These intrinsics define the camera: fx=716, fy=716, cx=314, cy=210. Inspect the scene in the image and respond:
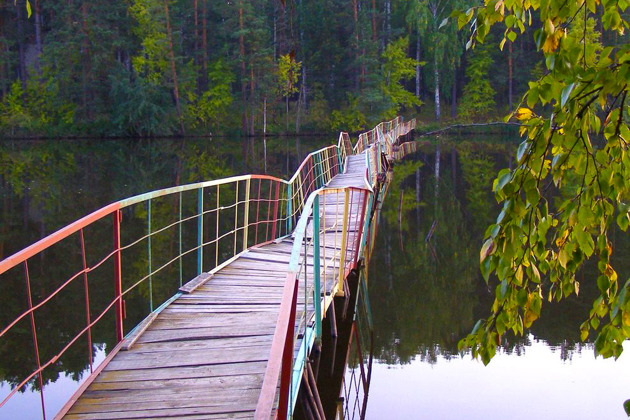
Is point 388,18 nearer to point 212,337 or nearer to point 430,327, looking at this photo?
point 430,327

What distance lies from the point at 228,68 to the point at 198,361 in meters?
48.1

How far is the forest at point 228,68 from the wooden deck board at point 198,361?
3886cm

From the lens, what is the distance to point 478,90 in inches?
2133

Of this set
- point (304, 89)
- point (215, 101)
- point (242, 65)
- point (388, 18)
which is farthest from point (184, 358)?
point (304, 89)

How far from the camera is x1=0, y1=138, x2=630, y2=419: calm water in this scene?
6.88 meters

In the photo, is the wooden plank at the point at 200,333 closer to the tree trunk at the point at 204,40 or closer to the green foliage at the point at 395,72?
the green foliage at the point at 395,72

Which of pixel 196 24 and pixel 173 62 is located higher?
pixel 196 24

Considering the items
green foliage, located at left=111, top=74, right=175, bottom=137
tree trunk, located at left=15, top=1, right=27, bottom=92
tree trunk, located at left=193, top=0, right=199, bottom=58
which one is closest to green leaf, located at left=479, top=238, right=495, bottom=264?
green foliage, located at left=111, top=74, right=175, bottom=137

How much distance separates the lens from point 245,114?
4809 centimetres

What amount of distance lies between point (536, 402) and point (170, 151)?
96.7ft

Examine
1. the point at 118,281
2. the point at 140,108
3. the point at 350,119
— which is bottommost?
the point at 118,281

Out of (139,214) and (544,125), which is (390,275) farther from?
(544,125)

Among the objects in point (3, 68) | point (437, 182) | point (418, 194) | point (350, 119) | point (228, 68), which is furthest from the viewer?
point (350, 119)

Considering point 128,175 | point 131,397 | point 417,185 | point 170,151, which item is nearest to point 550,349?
point 131,397
